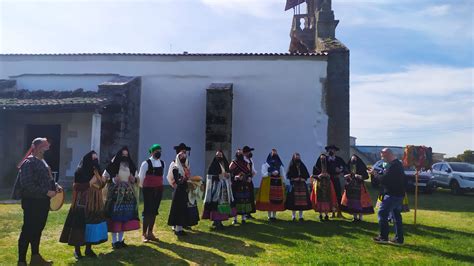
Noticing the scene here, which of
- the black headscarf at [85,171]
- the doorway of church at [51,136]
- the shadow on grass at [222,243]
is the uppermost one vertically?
the doorway of church at [51,136]

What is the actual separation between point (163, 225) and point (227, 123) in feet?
20.2

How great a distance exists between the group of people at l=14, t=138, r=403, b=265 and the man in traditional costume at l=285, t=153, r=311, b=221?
0.02 metres

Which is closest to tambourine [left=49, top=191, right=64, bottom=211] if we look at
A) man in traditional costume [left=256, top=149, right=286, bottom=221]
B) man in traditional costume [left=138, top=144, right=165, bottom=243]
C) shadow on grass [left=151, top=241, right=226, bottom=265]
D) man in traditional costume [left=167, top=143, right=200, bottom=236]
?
man in traditional costume [left=138, top=144, right=165, bottom=243]

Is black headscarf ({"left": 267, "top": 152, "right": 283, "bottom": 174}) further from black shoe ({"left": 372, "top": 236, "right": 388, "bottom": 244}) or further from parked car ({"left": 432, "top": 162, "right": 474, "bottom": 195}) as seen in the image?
parked car ({"left": 432, "top": 162, "right": 474, "bottom": 195})

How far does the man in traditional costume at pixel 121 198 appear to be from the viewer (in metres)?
6.35

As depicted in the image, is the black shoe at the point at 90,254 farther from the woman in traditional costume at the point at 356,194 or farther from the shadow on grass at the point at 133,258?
the woman in traditional costume at the point at 356,194

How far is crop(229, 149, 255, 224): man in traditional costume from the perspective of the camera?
8695 millimetres

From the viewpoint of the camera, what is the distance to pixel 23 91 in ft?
51.5

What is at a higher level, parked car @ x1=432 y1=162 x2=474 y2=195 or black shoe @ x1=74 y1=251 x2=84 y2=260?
parked car @ x1=432 y1=162 x2=474 y2=195

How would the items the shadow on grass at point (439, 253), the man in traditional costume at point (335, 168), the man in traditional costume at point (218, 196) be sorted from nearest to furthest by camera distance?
the shadow on grass at point (439, 253) → the man in traditional costume at point (218, 196) → the man in traditional costume at point (335, 168)

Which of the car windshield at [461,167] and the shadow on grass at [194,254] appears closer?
the shadow on grass at [194,254]

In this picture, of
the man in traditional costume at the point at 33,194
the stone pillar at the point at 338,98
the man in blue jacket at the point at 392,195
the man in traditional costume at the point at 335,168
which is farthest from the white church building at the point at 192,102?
the man in traditional costume at the point at 33,194

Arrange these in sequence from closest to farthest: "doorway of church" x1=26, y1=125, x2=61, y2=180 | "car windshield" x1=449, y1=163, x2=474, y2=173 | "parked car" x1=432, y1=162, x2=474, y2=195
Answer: "doorway of church" x1=26, y1=125, x2=61, y2=180 < "parked car" x1=432, y1=162, x2=474, y2=195 < "car windshield" x1=449, y1=163, x2=474, y2=173

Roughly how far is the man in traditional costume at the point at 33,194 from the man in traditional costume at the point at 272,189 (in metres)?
5.02
